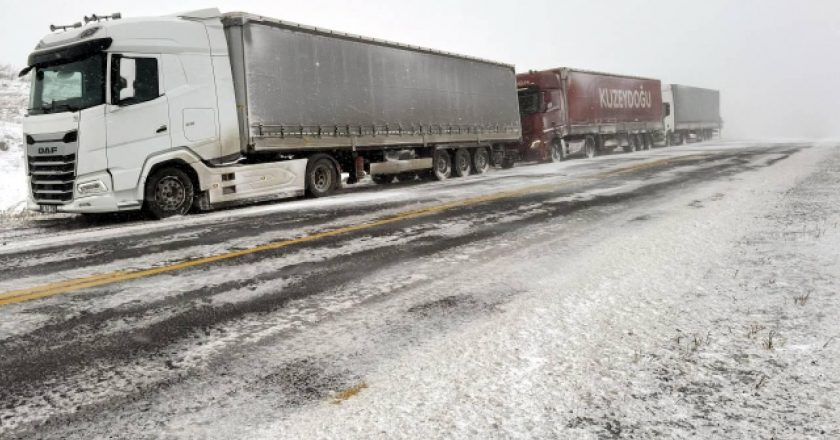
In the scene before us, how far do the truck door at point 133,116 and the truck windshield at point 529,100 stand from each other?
15.7 meters

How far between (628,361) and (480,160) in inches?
601

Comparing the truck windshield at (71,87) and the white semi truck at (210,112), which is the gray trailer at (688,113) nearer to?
the white semi truck at (210,112)

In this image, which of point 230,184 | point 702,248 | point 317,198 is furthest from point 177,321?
point 317,198

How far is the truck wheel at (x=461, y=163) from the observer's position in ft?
53.8

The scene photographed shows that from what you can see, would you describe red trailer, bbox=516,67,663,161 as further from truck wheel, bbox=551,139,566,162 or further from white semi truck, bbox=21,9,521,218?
white semi truck, bbox=21,9,521,218

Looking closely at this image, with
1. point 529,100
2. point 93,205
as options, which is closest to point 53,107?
point 93,205

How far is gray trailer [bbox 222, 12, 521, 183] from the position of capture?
10305mm

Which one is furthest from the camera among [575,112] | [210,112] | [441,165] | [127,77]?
[575,112]

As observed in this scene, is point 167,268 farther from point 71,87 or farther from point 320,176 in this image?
point 320,176

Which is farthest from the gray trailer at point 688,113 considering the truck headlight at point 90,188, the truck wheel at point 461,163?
the truck headlight at point 90,188

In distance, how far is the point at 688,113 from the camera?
37.8m

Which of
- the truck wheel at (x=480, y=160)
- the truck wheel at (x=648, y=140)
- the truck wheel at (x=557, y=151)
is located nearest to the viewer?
the truck wheel at (x=480, y=160)

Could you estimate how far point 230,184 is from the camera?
10.1 meters

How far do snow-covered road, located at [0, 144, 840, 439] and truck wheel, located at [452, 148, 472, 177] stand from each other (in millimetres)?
10043
